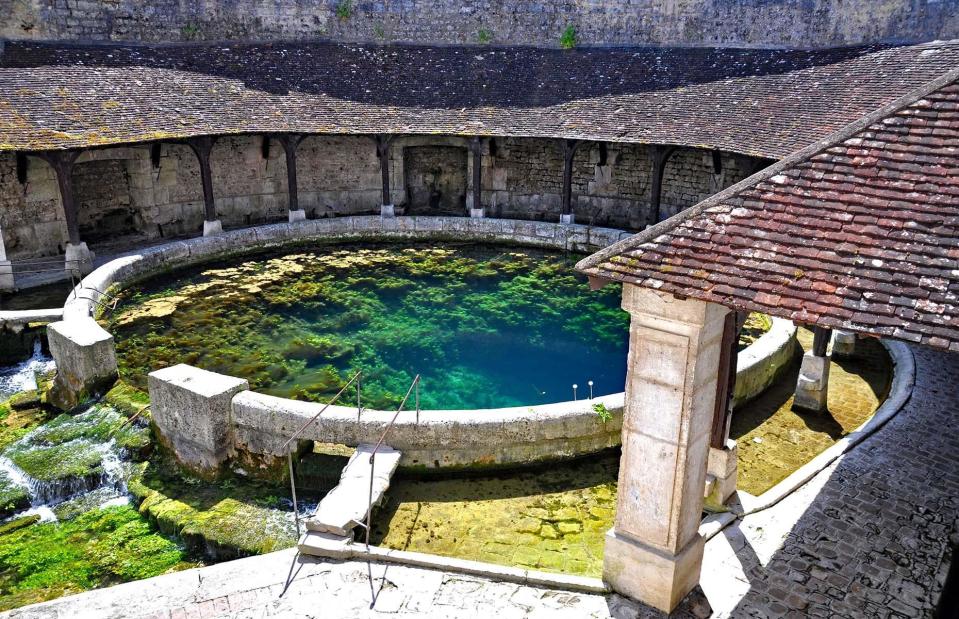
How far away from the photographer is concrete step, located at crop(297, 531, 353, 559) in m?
6.13

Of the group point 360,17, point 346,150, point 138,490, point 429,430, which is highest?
point 360,17

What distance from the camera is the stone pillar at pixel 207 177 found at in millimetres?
15867

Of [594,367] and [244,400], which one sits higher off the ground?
[244,400]

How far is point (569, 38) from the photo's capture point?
19.5 m

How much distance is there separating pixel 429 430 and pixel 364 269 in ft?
25.4

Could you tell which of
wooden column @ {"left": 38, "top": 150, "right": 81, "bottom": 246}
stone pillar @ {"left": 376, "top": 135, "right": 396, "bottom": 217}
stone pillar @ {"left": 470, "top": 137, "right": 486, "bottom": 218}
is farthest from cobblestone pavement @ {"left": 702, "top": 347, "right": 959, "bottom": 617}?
wooden column @ {"left": 38, "top": 150, "right": 81, "bottom": 246}

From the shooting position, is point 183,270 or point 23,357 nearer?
point 23,357

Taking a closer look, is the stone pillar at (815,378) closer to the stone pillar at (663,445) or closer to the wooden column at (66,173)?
the stone pillar at (663,445)

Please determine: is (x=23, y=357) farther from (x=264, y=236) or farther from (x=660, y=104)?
(x=660, y=104)

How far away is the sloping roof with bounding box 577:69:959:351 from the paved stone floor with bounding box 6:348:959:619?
2.60 meters

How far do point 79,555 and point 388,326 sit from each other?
6099 mm

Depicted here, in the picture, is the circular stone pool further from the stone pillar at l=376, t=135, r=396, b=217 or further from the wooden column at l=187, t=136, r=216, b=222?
the stone pillar at l=376, t=135, r=396, b=217

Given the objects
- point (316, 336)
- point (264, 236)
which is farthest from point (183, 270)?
point (316, 336)

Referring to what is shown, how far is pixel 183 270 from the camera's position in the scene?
14.6 m
